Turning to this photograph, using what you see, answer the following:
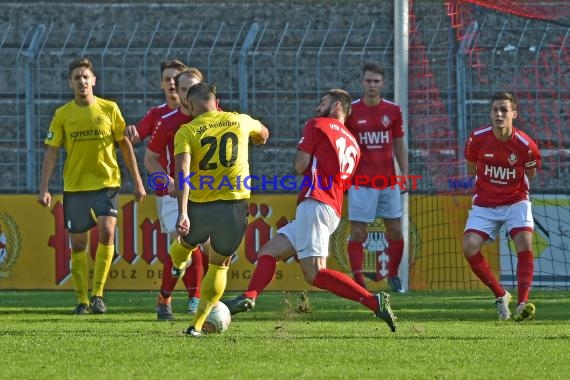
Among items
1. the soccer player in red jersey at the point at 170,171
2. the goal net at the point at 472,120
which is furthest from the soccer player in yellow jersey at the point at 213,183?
the goal net at the point at 472,120

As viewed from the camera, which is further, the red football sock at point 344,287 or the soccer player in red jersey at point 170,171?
the soccer player in red jersey at point 170,171

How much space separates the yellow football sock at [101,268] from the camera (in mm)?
10203

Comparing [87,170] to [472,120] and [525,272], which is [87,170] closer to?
[525,272]

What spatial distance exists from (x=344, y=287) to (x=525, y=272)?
231cm

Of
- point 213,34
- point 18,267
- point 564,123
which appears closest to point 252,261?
point 18,267

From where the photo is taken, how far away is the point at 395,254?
12.5 m

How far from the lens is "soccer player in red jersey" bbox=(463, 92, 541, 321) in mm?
9961

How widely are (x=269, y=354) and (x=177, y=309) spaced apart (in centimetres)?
366

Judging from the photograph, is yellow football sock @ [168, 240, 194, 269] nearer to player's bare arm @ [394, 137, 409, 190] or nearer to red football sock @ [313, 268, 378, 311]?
red football sock @ [313, 268, 378, 311]

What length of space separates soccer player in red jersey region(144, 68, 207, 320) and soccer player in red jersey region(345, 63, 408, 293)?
248 centimetres

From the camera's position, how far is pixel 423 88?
48.0 ft

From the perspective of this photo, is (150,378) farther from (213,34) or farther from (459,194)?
(213,34)

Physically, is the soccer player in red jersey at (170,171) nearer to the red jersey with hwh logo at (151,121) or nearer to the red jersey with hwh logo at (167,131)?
the red jersey with hwh logo at (167,131)

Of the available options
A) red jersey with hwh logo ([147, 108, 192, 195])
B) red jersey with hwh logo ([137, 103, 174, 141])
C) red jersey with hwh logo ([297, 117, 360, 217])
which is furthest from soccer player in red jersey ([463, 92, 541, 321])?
red jersey with hwh logo ([137, 103, 174, 141])
